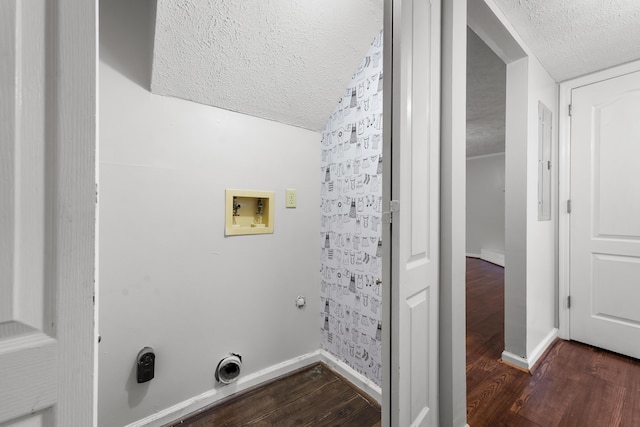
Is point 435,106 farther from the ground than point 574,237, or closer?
farther from the ground

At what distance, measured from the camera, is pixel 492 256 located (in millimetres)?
5789

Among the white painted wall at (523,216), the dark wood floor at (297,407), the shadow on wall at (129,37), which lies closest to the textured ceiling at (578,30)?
the white painted wall at (523,216)

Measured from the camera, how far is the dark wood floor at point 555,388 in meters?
1.35

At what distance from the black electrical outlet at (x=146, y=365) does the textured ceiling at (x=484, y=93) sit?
9.06 ft

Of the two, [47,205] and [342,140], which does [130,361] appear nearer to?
[47,205]

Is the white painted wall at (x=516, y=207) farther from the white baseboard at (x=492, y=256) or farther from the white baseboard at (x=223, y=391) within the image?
the white baseboard at (x=492, y=256)

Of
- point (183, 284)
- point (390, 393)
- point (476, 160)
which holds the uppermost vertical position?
point (476, 160)

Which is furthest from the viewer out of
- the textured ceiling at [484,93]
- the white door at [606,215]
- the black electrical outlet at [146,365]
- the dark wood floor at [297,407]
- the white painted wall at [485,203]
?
the white painted wall at [485,203]

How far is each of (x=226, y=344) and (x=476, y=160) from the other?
649 centimetres

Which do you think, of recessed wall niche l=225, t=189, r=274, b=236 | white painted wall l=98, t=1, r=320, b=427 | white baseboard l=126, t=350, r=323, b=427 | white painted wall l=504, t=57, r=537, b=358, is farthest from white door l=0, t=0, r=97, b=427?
white painted wall l=504, t=57, r=537, b=358

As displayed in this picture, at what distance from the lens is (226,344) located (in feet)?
5.08

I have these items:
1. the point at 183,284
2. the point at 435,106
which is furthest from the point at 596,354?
the point at 183,284

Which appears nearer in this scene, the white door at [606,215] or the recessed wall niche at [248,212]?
the recessed wall niche at [248,212]

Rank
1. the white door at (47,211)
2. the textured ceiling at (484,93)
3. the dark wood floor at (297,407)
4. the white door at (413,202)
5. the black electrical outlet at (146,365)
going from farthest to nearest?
the textured ceiling at (484,93)
the dark wood floor at (297,407)
the black electrical outlet at (146,365)
the white door at (413,202)
the white door at (47,211)
